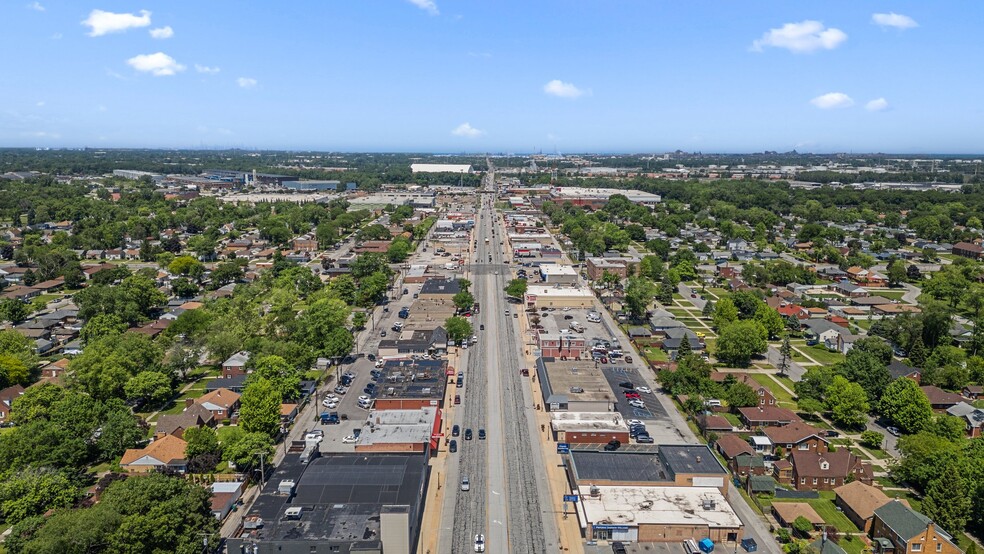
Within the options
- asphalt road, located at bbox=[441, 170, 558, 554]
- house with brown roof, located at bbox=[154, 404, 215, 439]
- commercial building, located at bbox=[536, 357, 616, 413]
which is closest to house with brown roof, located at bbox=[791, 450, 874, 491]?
commercial building, located at bbox=[536, 357, 616, 413]

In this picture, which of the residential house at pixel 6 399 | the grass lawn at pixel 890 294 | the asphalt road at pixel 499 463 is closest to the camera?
the asphalt road at pixel 499 463

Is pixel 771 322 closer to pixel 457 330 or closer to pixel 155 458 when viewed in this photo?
pixel 457 330

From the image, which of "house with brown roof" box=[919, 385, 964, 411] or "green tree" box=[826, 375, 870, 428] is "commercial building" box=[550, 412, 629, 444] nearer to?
"green tree" box=[826, 375, 870, 428]

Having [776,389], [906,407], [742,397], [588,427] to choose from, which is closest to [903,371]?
[906,407]

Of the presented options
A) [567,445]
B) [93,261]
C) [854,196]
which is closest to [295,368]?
[567,445]

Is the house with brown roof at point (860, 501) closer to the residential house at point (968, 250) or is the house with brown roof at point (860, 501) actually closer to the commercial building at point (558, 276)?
the commercial building at point (558, 276)

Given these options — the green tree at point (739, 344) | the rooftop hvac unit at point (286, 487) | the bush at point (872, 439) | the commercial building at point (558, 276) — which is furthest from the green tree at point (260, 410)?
the commercial building at point (558, 276)
